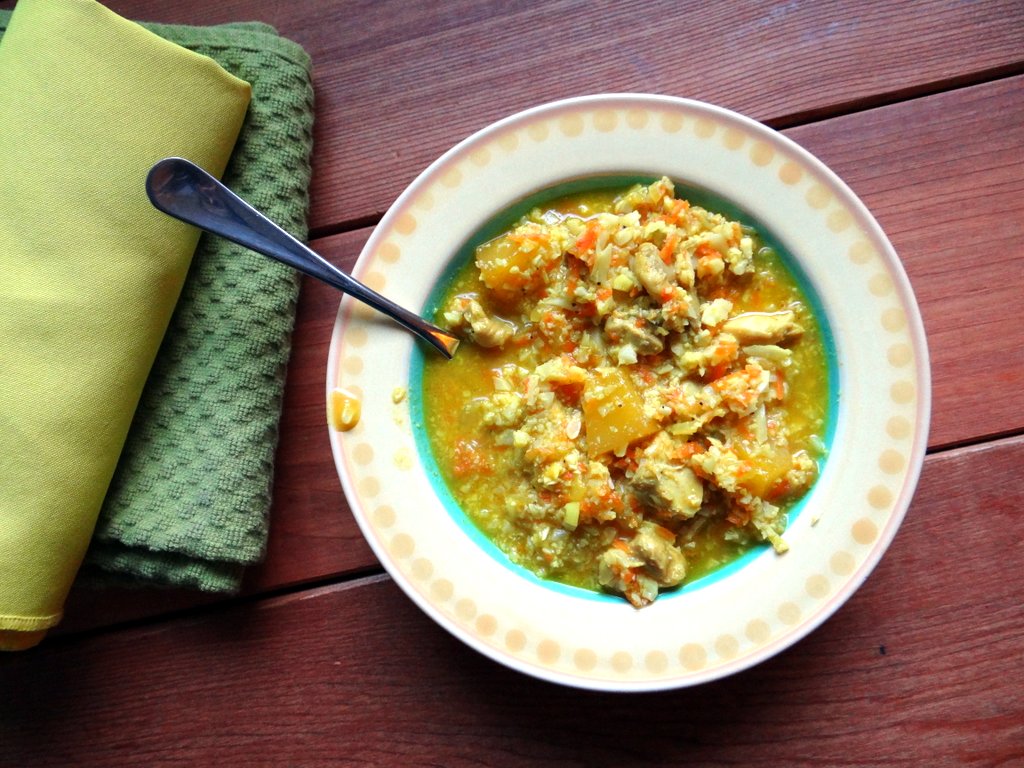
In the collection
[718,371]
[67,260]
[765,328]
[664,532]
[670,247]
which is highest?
[670,247]

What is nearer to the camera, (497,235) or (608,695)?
(497,235)

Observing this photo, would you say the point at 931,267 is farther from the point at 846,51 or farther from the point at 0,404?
the point at 0,404

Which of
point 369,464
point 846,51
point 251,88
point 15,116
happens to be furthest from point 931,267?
point 15,116

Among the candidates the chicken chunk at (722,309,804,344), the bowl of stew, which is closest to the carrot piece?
the bowl of stew

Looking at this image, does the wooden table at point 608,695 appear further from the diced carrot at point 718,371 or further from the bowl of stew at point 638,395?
the diced carrot at point 718,371

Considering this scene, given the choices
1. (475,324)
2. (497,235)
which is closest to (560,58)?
(497,235)

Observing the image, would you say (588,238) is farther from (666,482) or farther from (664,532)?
(664,532)

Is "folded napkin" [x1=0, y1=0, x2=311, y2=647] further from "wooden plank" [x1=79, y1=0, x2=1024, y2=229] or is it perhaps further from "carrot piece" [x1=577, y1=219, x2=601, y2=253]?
"carrot piece" [x1=577, y1=219, x2=601, y2=253]

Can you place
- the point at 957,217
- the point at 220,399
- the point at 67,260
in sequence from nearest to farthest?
the point at 67,260
the point at 220,399
the point at 957,217
